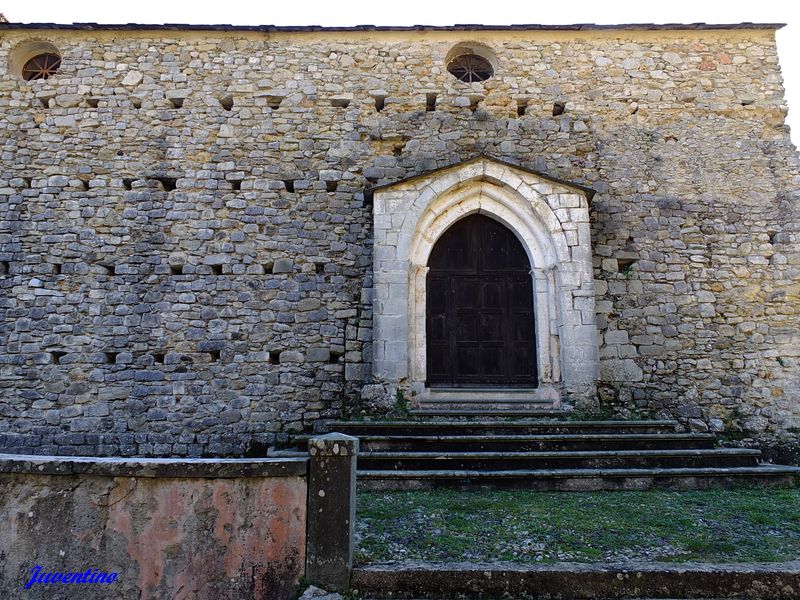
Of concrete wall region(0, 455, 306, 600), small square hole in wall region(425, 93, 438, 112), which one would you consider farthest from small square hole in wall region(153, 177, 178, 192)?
concrete wall region(0, 455, 306, 600)

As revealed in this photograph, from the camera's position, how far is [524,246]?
7.60m

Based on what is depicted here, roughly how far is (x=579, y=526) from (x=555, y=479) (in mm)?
1140

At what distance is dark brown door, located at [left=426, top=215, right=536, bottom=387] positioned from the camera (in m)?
7.36

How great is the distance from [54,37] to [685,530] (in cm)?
1067

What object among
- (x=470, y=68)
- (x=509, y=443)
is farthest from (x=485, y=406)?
(x=470, y=68)

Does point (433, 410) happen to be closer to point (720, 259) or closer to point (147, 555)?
point (147, 555)

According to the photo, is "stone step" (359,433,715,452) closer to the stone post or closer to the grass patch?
the grass patch

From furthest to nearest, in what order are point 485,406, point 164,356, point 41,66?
1. point 41,66
2. point 164,356
3. point 485,406

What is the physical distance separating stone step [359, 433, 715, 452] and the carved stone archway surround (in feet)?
3.71

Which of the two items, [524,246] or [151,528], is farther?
[524,246]

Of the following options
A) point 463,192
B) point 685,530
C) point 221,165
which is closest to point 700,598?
point 685,530

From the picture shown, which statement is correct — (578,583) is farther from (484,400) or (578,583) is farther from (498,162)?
(498,162)

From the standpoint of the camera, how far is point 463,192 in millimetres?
7555

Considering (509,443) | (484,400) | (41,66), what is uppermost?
(41,66)
